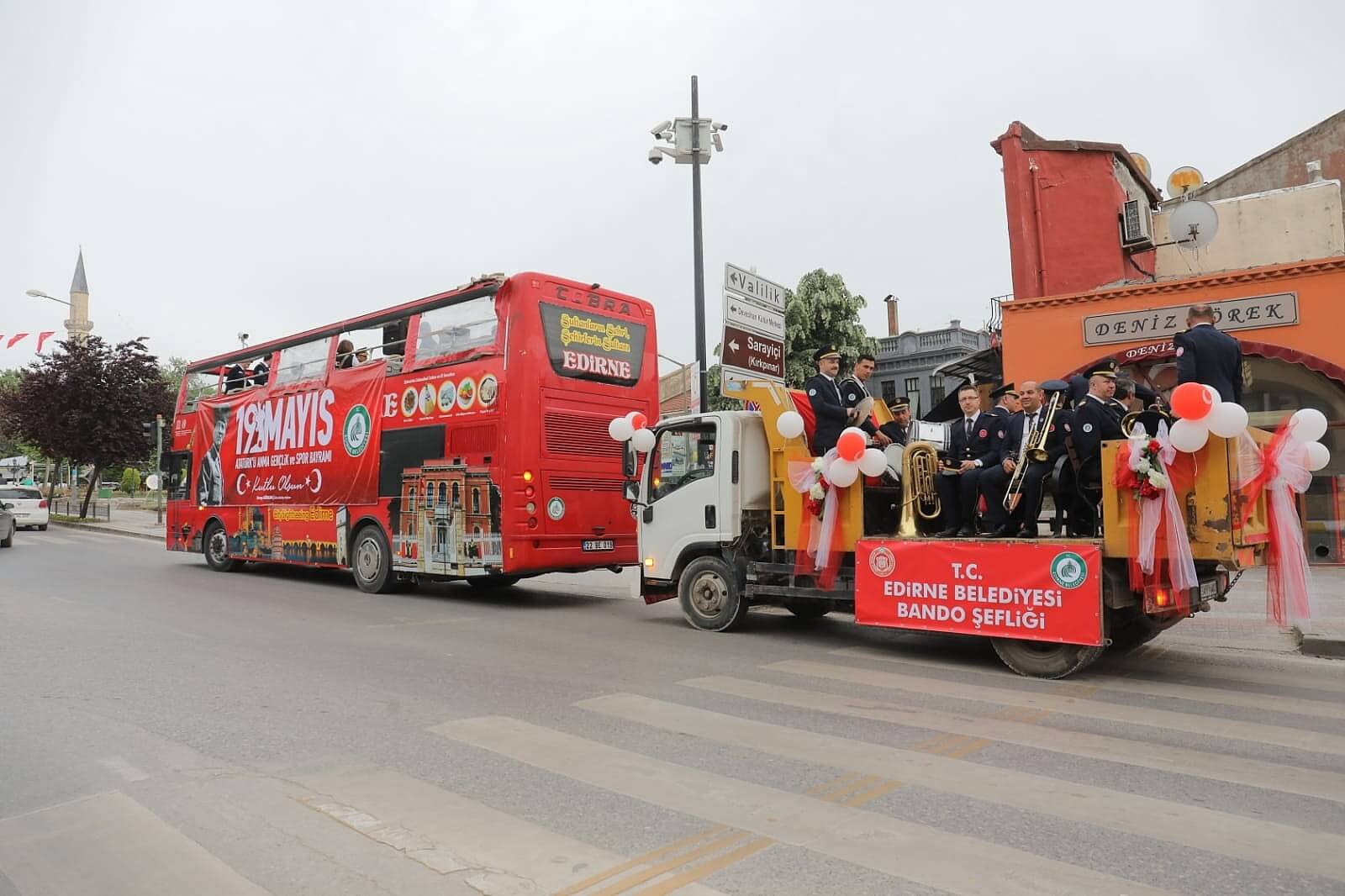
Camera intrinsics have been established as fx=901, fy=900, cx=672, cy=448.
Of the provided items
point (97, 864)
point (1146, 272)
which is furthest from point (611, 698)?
point (1146, 272)

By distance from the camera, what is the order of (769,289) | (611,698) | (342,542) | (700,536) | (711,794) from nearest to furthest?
(711,794) < (611,698) < (700,536) < (769,289) < (342,542)

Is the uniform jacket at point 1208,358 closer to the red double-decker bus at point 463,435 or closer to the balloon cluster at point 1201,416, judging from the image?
the balloon cluster at point 1201,416

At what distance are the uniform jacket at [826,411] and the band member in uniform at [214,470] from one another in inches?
472

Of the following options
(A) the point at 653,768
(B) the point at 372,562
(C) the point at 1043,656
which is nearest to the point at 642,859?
(A) the point at 653,768

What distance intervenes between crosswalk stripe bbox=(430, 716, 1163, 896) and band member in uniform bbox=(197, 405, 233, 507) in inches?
524

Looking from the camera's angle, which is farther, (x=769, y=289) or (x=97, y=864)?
(x=769, y=289)

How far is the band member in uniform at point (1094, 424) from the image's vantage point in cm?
709

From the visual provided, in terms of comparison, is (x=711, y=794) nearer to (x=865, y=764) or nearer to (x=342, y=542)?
(x=865, y=764)

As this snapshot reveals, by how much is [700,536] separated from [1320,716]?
215 inches

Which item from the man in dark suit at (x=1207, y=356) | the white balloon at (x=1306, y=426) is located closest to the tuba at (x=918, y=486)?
the man in dark suit at (x=1207, y=356)

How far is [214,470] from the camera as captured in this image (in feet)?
54.9

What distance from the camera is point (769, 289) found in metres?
12.3

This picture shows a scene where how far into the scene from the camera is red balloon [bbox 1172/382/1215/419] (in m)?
6.00

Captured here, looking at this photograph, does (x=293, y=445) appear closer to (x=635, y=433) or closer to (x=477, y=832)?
(x=635, y=433)
